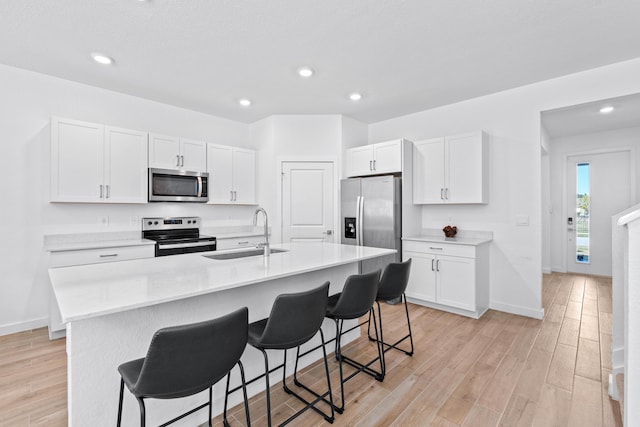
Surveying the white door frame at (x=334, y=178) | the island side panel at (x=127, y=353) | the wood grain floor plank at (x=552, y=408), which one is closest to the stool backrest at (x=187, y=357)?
the island side panel at (x=127, y=353)

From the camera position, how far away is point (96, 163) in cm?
337

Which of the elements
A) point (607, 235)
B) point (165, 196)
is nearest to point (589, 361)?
point (607, 235)

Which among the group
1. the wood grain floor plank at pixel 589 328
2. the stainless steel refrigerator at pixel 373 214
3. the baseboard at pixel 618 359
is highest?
the stainless steel refrigerator at pixel 373 214

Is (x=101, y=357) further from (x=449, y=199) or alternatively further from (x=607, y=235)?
(x=607, y=235)

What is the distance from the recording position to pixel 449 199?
398 centimetres

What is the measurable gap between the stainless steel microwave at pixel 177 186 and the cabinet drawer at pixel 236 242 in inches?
25.5

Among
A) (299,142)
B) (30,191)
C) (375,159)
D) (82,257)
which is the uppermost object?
(299,142)

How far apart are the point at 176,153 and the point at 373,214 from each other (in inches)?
110

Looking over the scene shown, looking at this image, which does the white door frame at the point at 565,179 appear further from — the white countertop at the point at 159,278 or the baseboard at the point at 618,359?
the white countertop at the point at 159,278

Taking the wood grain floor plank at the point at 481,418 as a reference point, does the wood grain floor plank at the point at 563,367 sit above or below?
above

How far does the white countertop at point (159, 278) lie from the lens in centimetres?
127

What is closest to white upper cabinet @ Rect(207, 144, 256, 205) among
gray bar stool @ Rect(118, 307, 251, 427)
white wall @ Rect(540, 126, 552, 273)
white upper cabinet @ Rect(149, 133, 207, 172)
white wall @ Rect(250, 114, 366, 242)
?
white upper cabinet @ Rect(149, 133, 207, 172)

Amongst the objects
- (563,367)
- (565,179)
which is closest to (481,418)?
(563,367)

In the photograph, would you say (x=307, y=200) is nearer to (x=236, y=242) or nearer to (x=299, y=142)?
(x=299, y=142)
